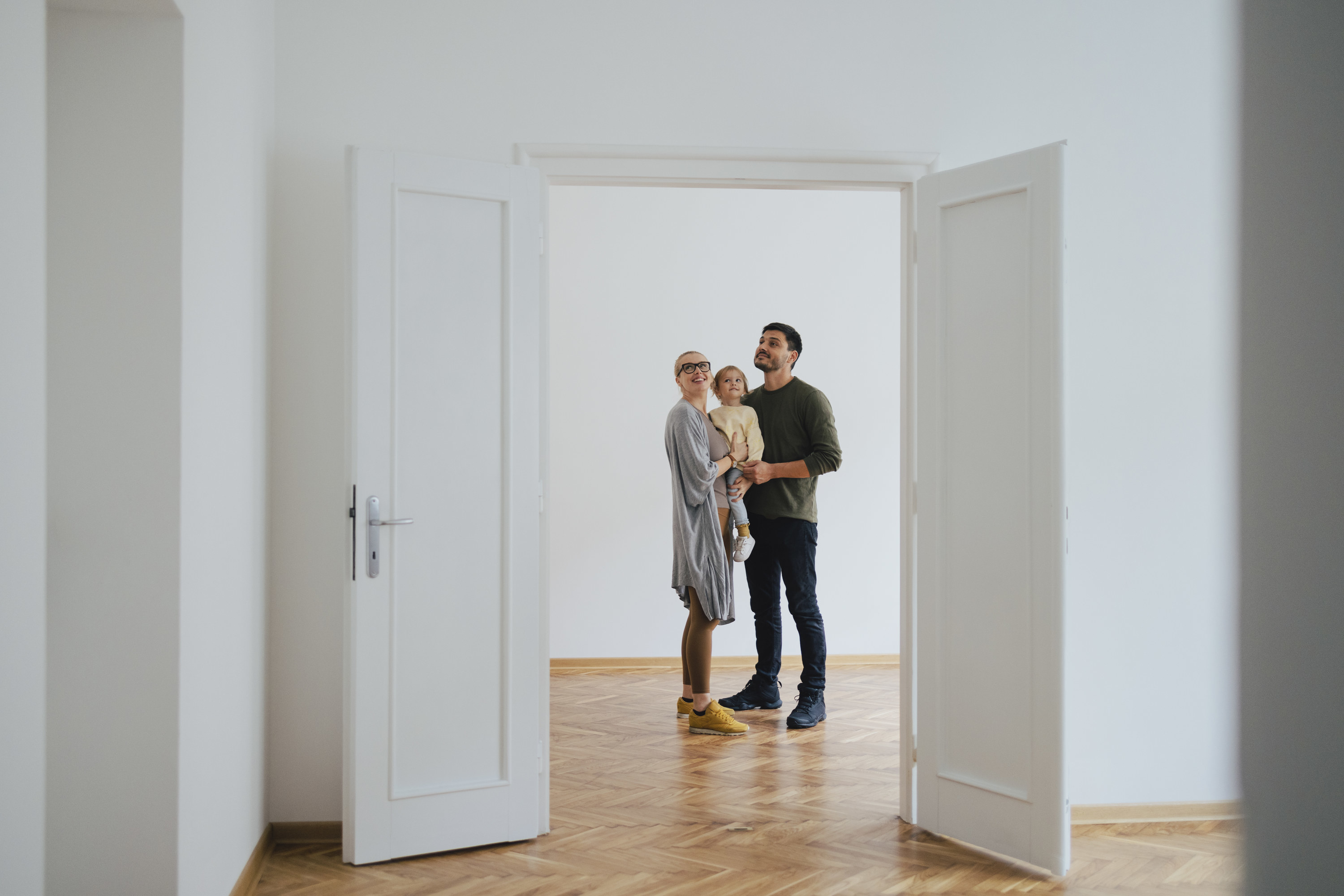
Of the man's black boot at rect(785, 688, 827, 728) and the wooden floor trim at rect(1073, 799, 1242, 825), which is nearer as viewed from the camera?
the wooden floor trim at rect(1073, 799, 1242, 825)

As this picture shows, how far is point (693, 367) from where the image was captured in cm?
425

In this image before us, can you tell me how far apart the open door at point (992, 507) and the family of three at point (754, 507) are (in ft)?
3.92

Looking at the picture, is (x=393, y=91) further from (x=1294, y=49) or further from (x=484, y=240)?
(x=1294, y=49)

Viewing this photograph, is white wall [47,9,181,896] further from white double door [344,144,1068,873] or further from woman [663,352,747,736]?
woman [663,352,747,736]

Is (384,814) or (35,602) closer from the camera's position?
(35,602)

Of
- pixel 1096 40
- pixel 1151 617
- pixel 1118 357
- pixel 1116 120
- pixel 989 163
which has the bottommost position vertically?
pixel 1151 617

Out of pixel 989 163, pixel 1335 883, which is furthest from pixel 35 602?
pixel 989 163

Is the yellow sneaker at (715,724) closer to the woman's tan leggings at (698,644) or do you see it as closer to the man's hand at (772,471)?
the woman's tan leggings at (698,644)

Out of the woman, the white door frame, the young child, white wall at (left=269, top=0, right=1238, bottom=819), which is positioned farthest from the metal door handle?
the young child

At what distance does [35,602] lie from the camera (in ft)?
4.39

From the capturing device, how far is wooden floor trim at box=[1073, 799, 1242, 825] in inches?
126

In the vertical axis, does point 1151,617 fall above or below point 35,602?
below

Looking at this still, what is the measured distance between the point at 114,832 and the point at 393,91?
2.25 meters

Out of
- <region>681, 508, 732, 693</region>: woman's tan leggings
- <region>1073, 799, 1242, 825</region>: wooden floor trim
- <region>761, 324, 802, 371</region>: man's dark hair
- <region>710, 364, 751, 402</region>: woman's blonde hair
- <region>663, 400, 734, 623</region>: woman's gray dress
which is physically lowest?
<region>1073, 799, 1242, 825</region>: wooden floor trim
